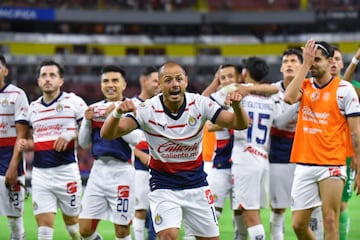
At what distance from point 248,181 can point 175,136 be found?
201 cm

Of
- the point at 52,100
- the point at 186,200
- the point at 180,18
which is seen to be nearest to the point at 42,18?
the point at 180,18

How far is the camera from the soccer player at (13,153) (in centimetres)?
838

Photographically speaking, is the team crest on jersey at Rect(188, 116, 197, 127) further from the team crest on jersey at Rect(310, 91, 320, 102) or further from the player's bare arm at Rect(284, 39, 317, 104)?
the team crest on jersey at Rect(310, 91, 320, 102)

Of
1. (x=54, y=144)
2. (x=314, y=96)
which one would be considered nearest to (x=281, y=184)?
(x=314, y=96)

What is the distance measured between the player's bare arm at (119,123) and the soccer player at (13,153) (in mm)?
2511

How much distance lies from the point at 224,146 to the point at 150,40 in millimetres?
32166

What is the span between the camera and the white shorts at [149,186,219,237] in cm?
611

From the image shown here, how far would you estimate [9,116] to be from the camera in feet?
28.2

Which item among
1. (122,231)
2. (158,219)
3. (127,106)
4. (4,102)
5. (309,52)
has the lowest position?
(122,231)

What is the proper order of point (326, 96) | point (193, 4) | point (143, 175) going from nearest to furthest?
point (326, 96) < point (143, 175) < point (193, 4)

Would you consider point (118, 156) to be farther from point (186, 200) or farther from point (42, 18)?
point (42, 18)

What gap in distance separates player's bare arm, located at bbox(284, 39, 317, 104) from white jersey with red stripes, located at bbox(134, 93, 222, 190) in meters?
1.01

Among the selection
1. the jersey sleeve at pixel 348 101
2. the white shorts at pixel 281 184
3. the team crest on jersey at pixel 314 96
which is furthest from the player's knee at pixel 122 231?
the jersey sleeve at pixel 348 101

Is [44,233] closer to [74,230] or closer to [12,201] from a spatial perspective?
[74,230]
